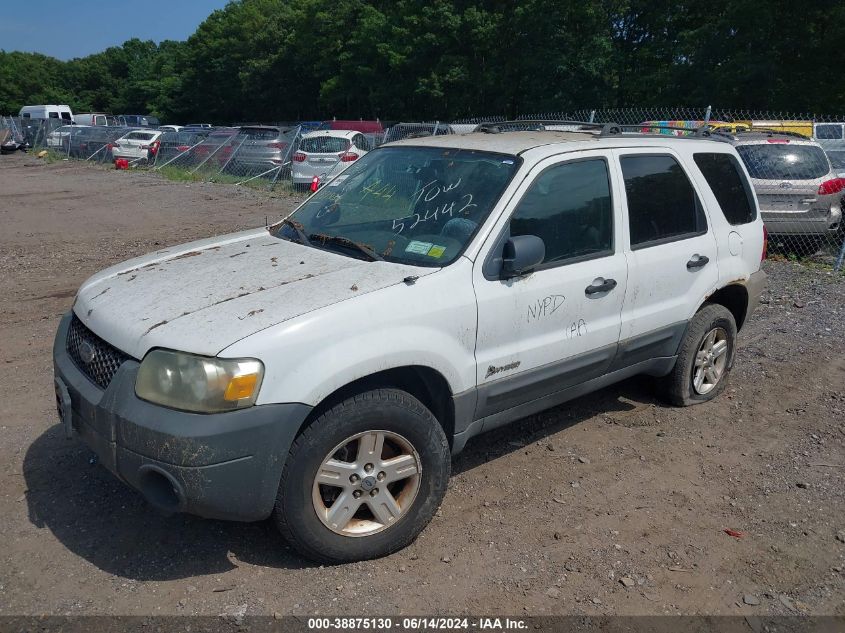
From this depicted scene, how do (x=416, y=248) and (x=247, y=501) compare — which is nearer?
(x=247, y=501)

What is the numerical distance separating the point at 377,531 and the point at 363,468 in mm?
329

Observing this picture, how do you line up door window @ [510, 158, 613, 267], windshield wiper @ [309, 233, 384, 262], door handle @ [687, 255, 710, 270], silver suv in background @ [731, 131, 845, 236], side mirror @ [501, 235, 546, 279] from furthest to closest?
1. silver suv in background @ [731, 131, 845, 236]
2. door handle @ [687, 255, 710, 270]
3. door window @ [510, 158, 613, 267]
4. windshield wiper @ [309, 233, 384, 262]
5. side mirror @ [501, 235, 546, 279]

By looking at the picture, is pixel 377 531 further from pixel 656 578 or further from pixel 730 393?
pixel 730 393

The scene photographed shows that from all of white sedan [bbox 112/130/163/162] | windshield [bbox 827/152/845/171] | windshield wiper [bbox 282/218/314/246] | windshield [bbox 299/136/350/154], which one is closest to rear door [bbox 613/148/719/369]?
windshield wiper [bbox 282/218/314/246]

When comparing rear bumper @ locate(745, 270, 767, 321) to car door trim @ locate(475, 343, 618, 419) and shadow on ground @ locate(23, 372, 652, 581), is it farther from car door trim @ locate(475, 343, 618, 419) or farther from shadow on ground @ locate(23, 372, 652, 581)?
shadow on ground @ locate(23, 372, 652, 581)

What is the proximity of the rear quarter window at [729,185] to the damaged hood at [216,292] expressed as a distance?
257 cm

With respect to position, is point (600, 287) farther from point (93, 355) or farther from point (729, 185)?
point (93, 355)

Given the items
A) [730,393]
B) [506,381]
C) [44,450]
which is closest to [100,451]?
[44,450]

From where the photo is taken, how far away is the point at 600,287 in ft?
13.8

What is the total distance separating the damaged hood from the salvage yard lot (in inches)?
40.3

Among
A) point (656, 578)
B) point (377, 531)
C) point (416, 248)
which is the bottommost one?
point (656, 578)

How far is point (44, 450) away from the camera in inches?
174

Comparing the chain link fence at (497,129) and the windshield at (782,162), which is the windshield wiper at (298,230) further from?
the windshield at (782,162)

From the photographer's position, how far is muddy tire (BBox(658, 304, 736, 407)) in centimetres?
509
